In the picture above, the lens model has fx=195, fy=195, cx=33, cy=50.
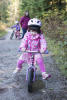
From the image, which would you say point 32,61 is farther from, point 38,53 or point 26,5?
point 26,5

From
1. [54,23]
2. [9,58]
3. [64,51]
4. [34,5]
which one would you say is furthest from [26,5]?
[64,51]

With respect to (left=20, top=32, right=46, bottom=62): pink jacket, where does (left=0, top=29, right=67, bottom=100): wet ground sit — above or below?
below

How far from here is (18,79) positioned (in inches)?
219

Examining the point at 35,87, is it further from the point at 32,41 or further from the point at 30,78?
the point at 32,41

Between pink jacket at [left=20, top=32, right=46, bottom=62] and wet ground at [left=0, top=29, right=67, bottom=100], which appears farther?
pink jacket at [left=20, top=32, right=46, bottom=62]

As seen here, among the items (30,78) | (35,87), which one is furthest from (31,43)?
(35,87)

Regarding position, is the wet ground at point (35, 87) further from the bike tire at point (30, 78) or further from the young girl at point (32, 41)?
the young girl at point (32, 41)

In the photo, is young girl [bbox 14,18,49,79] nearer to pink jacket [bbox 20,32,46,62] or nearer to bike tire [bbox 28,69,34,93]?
pink jacket [bbox 20,32,46,62]

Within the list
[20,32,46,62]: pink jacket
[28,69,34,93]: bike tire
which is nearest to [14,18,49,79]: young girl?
[20,32,46,62]: pink jacket

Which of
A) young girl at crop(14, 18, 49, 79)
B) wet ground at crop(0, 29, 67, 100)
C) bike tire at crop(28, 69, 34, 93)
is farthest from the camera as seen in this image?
young girl at crop(14, 18, 49, 79)

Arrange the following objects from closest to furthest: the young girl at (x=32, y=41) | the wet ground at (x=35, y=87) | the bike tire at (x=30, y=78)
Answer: the wet ground at (x=35, y=87), the bike tire at (x=30, y=78), the young girl at (x=32, y=41)

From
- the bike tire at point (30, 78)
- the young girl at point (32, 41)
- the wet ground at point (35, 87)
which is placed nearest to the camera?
the wet ground at point (35, 87)

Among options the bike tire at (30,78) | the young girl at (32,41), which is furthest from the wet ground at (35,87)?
the young girl at (32,41)

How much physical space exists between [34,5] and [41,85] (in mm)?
8891
